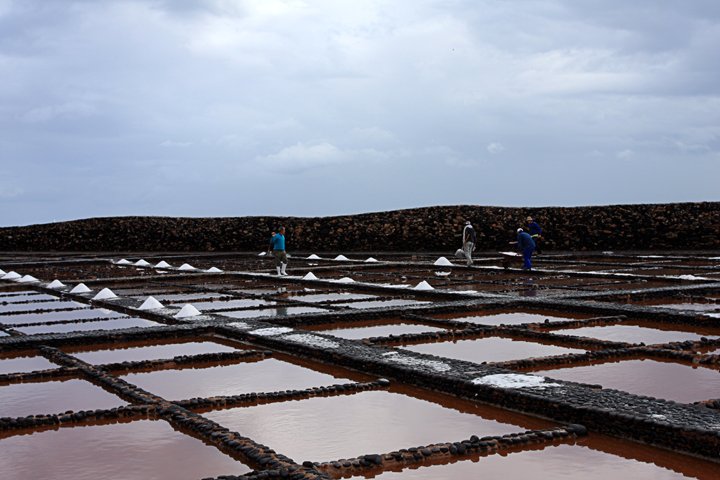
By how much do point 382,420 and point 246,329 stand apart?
8.80 ft

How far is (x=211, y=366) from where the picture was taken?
496cm

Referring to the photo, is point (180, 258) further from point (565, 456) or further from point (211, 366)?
point (565, 456)

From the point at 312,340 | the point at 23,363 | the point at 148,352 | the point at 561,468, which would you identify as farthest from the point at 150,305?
the point at 561,468

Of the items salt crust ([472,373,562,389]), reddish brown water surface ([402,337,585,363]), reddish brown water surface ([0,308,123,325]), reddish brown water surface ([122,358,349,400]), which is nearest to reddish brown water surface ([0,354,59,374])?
reddish brown water surface ([122,358,349,400])

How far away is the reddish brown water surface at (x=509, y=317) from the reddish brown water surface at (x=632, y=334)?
0.49 meters

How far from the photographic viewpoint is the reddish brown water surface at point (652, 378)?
4.01 m

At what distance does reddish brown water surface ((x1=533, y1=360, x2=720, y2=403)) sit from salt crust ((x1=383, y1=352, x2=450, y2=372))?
0.55m

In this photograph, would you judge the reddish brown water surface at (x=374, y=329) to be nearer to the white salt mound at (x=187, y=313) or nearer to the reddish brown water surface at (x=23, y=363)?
the white salt mound at (x=187, y=313)

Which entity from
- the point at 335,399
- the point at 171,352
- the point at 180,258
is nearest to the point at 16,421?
the point at 335,399

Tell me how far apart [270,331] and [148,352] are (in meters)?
0.85

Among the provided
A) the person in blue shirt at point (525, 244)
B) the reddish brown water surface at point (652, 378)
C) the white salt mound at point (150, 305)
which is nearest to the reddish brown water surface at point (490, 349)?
the reddish brown water surface at point (652, 378)

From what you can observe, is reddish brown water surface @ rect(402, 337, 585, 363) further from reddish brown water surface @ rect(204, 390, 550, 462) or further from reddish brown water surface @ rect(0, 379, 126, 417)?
reddish brown water surface @ rect(0, 379, 126, 417)

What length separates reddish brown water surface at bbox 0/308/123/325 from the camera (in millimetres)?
7488

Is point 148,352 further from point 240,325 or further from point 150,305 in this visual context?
point 150,305
